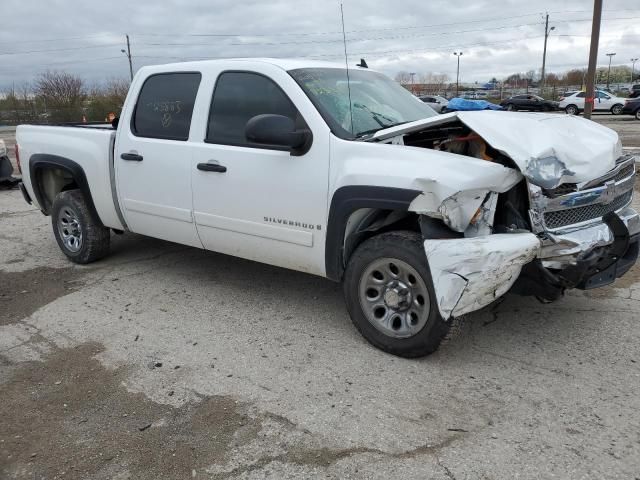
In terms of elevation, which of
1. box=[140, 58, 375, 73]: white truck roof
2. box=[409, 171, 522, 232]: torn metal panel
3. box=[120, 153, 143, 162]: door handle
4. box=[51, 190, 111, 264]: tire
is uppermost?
box=[140, 58, 375, 73]: white truck roof

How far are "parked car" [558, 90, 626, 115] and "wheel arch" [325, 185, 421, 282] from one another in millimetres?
32706

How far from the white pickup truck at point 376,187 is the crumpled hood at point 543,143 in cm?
1

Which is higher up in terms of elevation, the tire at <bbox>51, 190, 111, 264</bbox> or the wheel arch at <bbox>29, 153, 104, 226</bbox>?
the wheel arch at <bbox>29, 153, 104, 226</bbox>

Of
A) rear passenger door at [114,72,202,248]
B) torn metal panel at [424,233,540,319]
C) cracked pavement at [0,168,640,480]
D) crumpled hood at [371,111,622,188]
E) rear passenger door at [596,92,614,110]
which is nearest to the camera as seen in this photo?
cracked pavement at [0,168,640,480]

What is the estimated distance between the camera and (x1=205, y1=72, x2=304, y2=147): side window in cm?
416

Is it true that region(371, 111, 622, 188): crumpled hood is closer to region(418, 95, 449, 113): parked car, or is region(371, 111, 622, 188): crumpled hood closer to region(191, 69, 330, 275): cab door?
region(191, 69, 330, 275): cab door

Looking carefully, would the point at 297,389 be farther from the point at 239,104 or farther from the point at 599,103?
the point at 599,103

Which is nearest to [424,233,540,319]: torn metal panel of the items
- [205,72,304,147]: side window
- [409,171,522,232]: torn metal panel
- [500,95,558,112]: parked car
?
[409,171,522,232]: torn metal panel

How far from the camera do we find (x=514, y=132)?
3.43m

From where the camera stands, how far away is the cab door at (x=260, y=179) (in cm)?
390

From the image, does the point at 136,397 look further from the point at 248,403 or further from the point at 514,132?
the point at 514,132

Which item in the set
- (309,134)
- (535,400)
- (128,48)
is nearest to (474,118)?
(309,134)

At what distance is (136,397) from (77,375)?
55cm

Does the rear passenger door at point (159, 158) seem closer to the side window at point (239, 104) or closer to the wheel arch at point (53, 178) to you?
the side window at point (239, 104)
